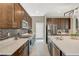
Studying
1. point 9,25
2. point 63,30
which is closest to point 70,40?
point 63,30

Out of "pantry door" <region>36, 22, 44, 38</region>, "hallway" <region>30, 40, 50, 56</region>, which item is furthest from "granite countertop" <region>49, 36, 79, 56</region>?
"pantry door" <region>36, 22, 44, 38</region>

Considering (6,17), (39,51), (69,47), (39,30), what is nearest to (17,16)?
(6,17)

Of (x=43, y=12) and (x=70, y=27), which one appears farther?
(x=43, y=12)

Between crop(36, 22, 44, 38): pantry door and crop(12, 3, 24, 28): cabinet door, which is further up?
crop(12, 3, 24, 28): cabinet door

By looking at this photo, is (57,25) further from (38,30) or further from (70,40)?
(70,40)

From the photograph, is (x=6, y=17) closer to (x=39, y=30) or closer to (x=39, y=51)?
(x=39, y=30)

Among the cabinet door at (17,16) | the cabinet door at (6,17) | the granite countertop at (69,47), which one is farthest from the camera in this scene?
the cabinet door at (17,16)

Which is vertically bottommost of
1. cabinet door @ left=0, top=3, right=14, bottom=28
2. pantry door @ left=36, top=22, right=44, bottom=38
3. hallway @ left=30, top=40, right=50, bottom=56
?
hallway @ left=30, top=40, right=50, bottom=56

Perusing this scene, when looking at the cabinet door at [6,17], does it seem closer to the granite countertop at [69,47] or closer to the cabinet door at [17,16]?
the cabinet door at [17,16]

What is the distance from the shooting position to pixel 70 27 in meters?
1.99

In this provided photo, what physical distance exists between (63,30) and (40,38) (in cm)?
41

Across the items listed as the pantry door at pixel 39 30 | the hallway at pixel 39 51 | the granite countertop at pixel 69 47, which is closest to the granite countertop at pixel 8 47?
the hallway at pixel 39 51

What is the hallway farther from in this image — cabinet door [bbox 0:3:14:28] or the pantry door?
cabinet door [bbox 0:3:14:28]

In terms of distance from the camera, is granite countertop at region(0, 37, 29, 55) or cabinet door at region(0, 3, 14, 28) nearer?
granite countertop at region(0, 37, 29, 55)
